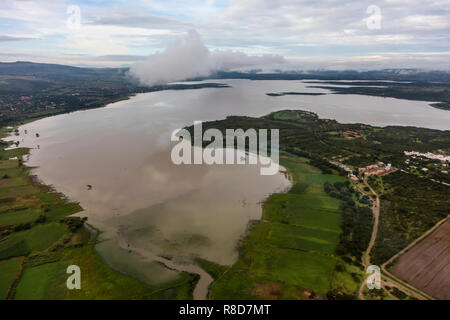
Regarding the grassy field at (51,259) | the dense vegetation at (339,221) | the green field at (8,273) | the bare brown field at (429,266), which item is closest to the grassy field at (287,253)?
the dense vegetation at (339,221)

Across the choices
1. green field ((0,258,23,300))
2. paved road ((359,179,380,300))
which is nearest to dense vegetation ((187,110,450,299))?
paved road ((359,179,380,300))

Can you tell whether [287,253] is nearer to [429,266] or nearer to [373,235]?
[373,235]

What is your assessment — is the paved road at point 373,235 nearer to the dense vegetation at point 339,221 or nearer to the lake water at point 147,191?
the dense vegetation at point 339,221

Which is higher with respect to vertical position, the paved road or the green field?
the paved road

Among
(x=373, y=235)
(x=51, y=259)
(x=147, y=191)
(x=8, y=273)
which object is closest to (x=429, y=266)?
(x=373, y=235)

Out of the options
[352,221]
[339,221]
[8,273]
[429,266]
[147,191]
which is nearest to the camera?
[8,273]

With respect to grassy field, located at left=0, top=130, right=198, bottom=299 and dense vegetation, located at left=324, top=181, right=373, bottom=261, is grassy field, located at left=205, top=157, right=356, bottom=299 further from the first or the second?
grassy field, located at left=0, top=130, right=198, bottom=299
